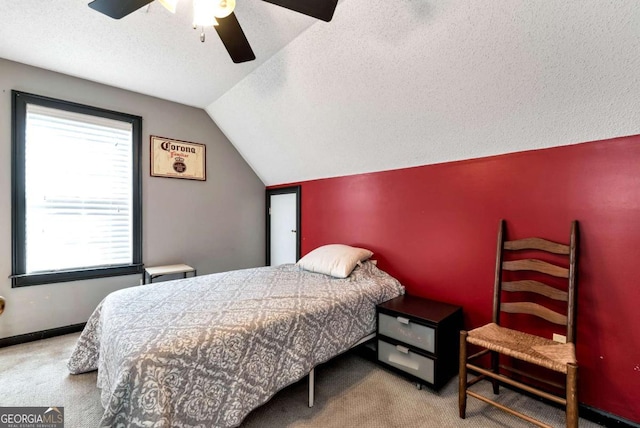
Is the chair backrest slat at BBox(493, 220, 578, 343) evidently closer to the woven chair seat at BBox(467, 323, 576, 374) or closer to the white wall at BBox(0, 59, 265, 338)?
the woven chair seat at BBox(467, 323, 576, 374)

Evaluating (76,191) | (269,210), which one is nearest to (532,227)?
(269,210)

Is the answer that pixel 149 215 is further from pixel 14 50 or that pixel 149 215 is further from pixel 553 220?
pixel 553 220

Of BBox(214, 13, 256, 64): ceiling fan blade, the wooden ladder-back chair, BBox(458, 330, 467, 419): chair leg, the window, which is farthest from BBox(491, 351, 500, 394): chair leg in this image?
the window

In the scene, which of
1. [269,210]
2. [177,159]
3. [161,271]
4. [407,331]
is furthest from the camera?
[269,210]

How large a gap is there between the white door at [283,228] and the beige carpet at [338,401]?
1874mm

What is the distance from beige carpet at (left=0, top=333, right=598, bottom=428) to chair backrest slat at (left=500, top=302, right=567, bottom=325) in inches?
22.9

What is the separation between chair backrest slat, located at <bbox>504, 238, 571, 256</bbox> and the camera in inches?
70.1

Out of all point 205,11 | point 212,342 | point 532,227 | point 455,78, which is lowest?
point 212,342

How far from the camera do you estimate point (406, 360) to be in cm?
210

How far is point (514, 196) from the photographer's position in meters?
2.06

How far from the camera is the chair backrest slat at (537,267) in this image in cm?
176

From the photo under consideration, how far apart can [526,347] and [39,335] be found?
4033mm

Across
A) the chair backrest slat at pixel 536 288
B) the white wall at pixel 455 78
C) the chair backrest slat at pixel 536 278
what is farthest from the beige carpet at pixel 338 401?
the white wall at pixel 455 78

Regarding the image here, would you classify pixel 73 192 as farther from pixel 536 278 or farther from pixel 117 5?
pixel 536 278
